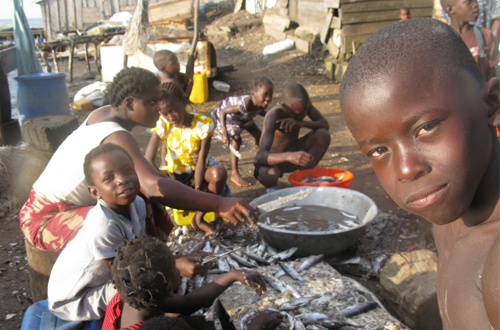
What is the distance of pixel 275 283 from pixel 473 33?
4.43 meters

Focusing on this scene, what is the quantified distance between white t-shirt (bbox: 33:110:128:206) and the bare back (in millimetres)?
2540

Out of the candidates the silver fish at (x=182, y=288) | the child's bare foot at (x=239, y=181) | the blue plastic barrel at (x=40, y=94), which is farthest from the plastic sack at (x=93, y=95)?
the silver fish at (x=182, y=288)

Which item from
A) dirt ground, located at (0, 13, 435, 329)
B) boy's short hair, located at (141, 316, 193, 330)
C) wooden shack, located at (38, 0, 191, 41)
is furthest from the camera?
wooden shack, located at (38, 0, 191, 41)

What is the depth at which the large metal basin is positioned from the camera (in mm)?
3590

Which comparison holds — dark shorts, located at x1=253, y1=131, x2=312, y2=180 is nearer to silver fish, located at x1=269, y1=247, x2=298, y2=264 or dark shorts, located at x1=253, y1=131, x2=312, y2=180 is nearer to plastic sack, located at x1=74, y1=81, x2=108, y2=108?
silver fish, located at x1=269, y1=247, x2=298, y2=264

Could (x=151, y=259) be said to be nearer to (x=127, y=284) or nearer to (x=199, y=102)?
(x=127, y=284)

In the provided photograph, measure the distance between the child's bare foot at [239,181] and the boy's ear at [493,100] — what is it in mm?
4736

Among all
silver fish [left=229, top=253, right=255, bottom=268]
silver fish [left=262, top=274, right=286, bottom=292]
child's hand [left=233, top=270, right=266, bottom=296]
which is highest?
child's hand [left=233, top=270, right=266, bottom=296]

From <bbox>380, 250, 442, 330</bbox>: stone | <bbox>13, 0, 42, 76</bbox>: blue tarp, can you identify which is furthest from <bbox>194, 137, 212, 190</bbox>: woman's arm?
<bbox>13, 0, 42, 76</bbox>: blue tarp

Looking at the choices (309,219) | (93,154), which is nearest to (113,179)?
(93,154)

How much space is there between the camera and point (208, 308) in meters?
3.08

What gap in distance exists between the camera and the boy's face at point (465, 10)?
5.12 metres

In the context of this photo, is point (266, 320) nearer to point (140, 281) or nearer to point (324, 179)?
point (140, 281)

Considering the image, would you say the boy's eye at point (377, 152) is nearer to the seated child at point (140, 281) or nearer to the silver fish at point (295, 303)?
the seated child at point (140, 281)
